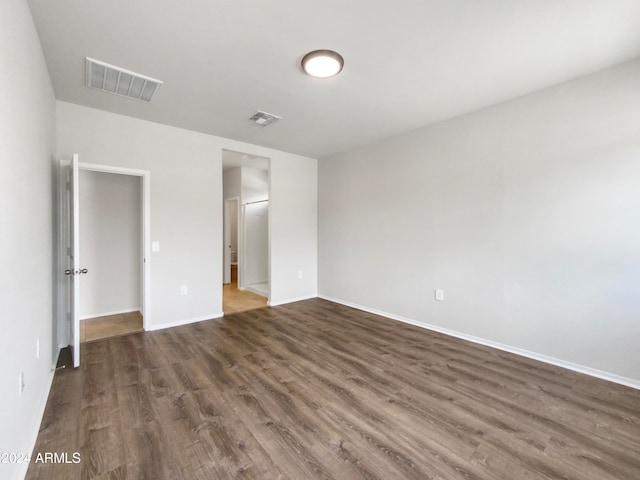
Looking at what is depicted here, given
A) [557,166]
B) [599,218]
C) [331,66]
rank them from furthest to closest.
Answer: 1. [557,166]
2. [599,218]
3. [331,66]

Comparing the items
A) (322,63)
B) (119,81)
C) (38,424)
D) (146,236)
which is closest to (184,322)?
(146,236)

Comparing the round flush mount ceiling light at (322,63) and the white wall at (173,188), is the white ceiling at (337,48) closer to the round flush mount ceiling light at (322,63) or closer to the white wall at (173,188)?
the round flush mount ceiling light at (322,63)

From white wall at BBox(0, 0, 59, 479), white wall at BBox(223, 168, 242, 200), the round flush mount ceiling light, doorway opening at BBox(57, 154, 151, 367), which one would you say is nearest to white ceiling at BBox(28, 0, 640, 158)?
the round flush mount ceiling light

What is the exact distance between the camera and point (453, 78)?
2574 millimetres

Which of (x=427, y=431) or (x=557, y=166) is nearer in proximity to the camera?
(x=427, y=431)

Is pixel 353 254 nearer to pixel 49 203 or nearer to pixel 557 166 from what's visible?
pixel 557 166

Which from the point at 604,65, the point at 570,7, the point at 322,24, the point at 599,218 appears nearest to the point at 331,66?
the point at 322,24

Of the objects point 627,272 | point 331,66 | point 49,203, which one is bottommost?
point 627,272

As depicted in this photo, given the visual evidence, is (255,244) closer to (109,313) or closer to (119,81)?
(109,313)

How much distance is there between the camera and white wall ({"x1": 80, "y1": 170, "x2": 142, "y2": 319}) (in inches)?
161

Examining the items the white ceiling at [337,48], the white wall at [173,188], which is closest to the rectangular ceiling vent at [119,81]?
the white ceiling at [337,48]

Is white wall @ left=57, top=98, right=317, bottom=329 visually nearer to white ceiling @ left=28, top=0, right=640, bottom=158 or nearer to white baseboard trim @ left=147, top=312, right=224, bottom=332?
white baseboard trim @ left=147, top=312, right=224, bottom=332

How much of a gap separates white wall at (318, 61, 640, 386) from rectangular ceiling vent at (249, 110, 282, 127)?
1.70 meters

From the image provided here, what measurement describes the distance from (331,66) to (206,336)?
10.4ft
